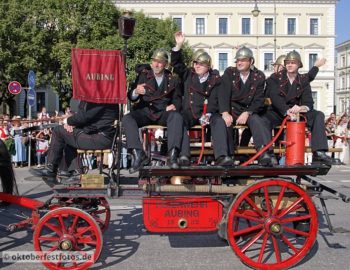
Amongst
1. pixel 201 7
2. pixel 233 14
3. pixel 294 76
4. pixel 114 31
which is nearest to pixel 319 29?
pixel 233 14

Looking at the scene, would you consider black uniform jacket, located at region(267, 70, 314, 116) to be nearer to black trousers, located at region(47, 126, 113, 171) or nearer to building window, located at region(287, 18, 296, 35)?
black trousers, located at region(47, 126, 113, 171)

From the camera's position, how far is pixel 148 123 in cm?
587

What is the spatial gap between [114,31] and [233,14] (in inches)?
1311

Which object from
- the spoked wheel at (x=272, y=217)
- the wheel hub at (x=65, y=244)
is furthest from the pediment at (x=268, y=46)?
the wheel hub at (x=65, y=244)

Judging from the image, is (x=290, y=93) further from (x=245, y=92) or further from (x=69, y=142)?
(x=69, y=142)

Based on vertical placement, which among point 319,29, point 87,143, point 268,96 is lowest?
point 87,143

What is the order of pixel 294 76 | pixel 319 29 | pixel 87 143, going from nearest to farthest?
pixel 87 143 < pixel 294 76 < pixel 319 29

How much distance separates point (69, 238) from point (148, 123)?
5.40 ft

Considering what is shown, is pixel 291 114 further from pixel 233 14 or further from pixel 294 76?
pixel 233 14

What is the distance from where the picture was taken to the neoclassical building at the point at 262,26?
69.0m

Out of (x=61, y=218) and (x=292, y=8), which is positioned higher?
(x=292, y=8)

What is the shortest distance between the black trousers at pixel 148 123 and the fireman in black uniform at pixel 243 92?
23.7 inches

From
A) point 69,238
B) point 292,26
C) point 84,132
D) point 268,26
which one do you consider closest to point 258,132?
point 84,132

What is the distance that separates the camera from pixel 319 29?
227ft
